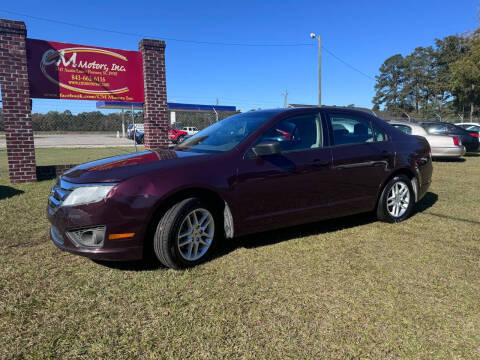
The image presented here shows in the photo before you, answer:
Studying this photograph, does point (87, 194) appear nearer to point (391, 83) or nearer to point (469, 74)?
point (469, 74)

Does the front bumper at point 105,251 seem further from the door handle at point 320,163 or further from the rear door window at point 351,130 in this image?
the rear door window at point 351,130

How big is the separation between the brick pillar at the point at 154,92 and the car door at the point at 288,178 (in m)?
5.78

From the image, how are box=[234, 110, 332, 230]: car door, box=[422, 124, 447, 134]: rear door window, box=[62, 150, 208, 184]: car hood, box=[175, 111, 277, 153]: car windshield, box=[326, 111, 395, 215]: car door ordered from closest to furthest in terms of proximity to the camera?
box=[62, 150, 208, 184]: car hood → box=[234, 110, 332, 230]: car door → box=[175, 111, 277, 153]: car windshield → box=[326, 111, 395, 215]: car door → box=[422, 124, 447, 134]: rear door window

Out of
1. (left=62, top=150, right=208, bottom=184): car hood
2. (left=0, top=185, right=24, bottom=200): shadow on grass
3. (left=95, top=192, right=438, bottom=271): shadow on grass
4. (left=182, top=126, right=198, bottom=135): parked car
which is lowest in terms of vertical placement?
(left=95, top=192, right=438, bottom=271): shadow on grass

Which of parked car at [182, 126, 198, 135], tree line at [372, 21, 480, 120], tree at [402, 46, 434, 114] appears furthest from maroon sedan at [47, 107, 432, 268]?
tree at [402, 46, 434, 114]

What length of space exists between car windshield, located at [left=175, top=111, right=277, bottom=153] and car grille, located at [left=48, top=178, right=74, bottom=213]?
1.25 metres

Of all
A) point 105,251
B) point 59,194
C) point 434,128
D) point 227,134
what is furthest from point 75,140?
point 105,251

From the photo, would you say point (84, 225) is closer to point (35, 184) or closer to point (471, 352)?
point (471, 352)

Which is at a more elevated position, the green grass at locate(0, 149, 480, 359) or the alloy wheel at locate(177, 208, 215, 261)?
the alloy wheel at locate(177, 208, 215, 261)

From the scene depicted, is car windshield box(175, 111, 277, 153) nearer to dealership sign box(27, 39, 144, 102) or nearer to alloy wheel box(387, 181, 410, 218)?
alloy wheel box(387, 181, 410, 218)

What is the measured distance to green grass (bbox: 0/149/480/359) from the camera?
204cm

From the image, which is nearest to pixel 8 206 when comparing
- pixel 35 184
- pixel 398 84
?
pixel 35 184

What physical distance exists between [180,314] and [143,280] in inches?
25.0

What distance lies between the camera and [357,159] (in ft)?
13.4
